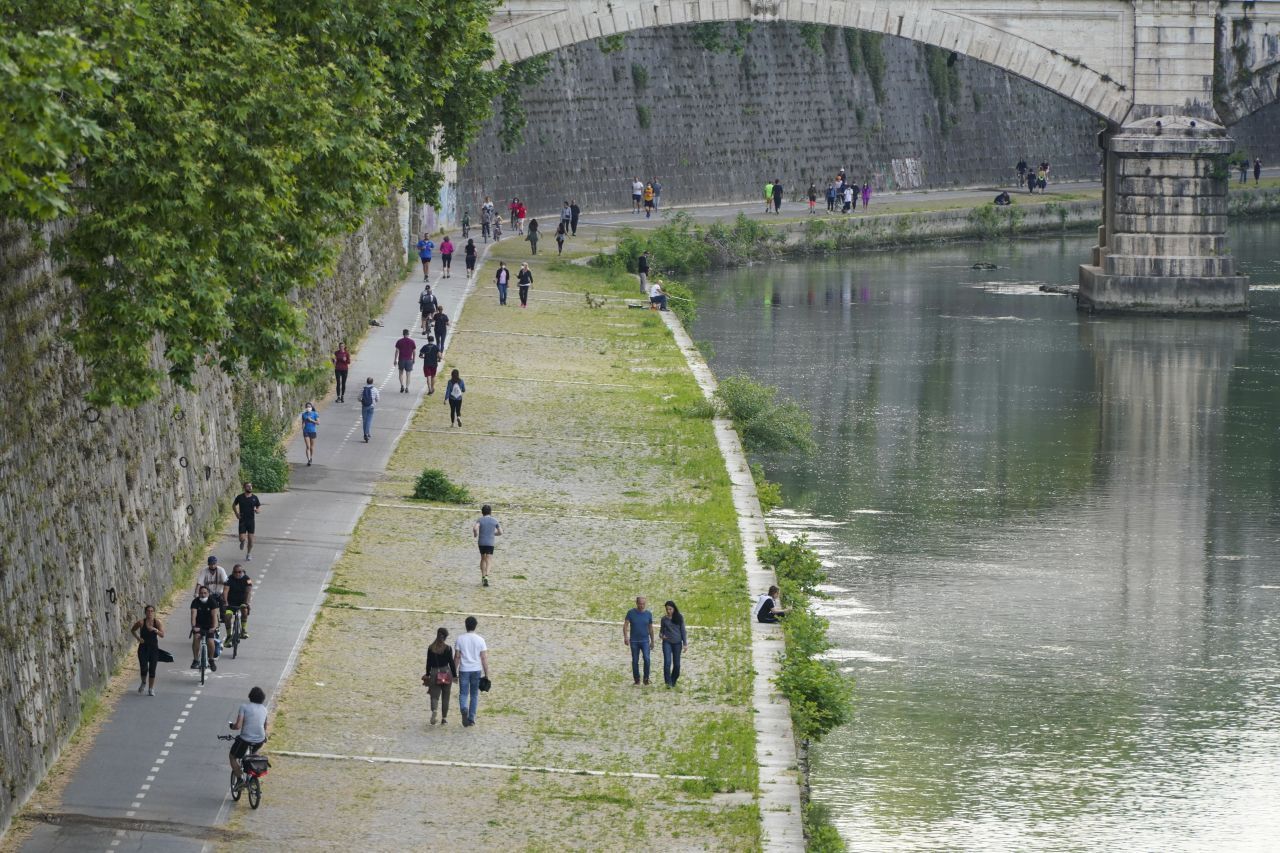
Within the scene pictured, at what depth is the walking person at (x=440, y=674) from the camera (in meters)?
19.2

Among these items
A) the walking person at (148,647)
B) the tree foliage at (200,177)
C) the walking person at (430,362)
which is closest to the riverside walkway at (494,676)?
the walking person at (148,647)

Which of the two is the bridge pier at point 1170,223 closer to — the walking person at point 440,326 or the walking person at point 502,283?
the walking person at point 502,283

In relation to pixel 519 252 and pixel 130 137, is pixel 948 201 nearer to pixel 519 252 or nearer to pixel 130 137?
pixel 519 252

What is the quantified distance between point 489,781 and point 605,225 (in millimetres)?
48021

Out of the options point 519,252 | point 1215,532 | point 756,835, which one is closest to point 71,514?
point 756,835

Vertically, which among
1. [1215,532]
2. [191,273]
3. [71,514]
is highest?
[191,273]

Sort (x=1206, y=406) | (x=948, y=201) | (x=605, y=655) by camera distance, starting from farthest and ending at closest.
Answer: (x=948, y=201), (x=1206, y=406), (x=605, y=655)

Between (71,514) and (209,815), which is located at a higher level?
(71,514)

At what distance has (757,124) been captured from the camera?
2913 inches

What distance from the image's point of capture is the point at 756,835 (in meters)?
16.8

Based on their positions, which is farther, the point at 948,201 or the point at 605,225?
the point at 948,201

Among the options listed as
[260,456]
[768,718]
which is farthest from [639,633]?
[260,456]

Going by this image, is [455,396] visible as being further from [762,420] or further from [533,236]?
[533,236]

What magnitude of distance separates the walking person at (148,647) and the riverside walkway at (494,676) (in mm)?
142
